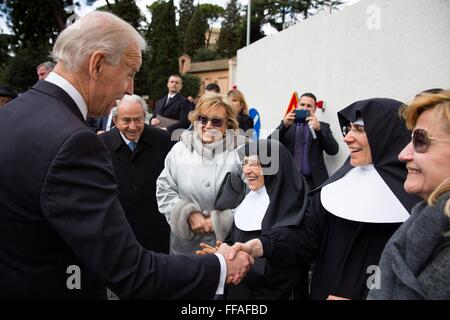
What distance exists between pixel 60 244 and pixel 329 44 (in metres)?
6.12

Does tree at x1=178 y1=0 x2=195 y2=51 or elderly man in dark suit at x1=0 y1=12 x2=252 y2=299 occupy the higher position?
tree at x1=178 y1=0 x2=195 y2=51

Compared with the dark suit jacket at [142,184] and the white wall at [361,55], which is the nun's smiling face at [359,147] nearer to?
the dark suit jacket at [142,184]

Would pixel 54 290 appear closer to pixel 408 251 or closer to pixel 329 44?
pixel 408 251

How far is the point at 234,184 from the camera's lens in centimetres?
352

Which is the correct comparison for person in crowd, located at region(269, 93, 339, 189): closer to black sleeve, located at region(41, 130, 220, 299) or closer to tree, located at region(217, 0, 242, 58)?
black sleeve, located at region(41, 130, 220, 299)

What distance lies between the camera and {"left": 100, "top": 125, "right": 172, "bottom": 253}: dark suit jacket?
13.0ft

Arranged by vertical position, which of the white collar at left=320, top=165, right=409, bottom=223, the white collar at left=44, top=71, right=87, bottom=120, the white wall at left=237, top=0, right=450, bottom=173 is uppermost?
the white wall at left=237, top=0, right=450, bottom=173

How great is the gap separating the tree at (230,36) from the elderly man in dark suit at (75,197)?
5343 centimetres

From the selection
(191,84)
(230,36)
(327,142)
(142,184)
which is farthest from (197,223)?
(230,36)

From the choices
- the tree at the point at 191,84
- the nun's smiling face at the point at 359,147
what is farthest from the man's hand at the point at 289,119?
the tree at the point at 191,84

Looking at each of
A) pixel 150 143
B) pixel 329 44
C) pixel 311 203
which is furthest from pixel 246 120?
pixel 311 203

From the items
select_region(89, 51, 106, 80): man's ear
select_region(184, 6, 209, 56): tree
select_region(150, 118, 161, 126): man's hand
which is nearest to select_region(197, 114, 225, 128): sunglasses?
select_region(89, 51, 106, 80): man's ear

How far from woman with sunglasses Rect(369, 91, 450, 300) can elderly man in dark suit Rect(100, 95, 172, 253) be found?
8.42ft

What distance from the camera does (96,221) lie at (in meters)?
1.61
